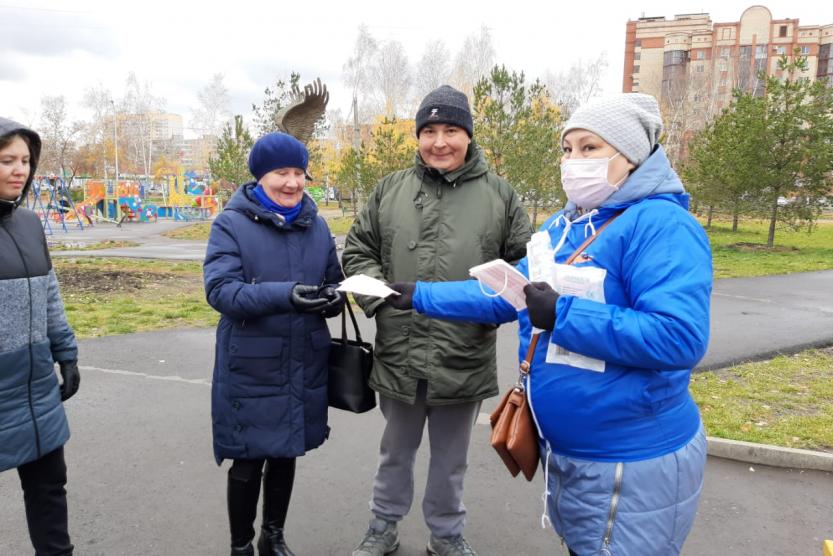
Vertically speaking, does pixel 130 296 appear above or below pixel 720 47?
below

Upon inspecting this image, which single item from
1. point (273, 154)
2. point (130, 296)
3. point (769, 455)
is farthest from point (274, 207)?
point (130, 296)

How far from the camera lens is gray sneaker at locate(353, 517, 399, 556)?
2.81 metres

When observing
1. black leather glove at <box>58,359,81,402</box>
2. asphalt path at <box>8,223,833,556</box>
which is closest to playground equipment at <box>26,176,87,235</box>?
asphalt path at <box>8,223,833,556</box>

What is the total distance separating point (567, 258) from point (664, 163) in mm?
403

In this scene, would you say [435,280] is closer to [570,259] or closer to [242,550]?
[570,259]

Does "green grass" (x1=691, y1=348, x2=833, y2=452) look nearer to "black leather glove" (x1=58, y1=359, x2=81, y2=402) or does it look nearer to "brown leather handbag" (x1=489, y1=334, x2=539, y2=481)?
"brown leather handbag" (x1=489, y1=334, x2=539, y2=481)

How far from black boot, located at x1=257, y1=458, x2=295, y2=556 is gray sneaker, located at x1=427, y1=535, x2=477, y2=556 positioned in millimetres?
667

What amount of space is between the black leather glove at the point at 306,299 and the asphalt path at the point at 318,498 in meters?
1.31

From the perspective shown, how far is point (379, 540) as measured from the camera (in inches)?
112

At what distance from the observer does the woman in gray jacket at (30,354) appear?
2.25 meters

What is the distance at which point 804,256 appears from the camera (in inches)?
625

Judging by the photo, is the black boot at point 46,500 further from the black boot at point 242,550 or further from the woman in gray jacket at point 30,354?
the black boot at point 242,550

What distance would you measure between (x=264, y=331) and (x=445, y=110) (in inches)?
47.6

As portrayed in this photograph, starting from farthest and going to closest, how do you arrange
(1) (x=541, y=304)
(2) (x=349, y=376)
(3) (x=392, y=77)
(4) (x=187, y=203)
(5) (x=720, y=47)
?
(5) (x=720, y=47) < (3) (x=392, y=77) < (4) (x=187, y=203) < (2) (x=349, y=376) < (1) (x=541, y=304)
